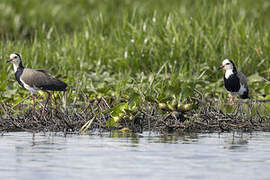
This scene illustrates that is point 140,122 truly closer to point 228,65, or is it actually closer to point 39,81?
point 39,81

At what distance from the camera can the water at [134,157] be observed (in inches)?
207

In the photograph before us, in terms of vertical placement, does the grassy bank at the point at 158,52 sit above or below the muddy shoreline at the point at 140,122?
above

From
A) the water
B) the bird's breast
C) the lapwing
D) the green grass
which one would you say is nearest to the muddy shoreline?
the water

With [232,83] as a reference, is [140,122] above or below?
below

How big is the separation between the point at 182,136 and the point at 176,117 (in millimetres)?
560

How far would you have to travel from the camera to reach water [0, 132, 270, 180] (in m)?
5.26

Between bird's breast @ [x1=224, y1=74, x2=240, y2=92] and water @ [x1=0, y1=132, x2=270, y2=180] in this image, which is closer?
water @ [x1=0, y1=132, x2=270, y2=180]

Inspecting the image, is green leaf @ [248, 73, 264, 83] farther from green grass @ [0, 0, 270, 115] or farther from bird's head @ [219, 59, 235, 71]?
bird's head @ [219, 59, 235, 71]

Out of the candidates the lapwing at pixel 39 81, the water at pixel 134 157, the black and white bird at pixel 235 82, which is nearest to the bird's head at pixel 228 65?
the black and white bird at pixel 235 82

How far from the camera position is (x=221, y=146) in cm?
679

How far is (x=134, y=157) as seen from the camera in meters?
6.04

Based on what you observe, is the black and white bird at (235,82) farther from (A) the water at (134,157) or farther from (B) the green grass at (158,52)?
(A) the water at (134,157)

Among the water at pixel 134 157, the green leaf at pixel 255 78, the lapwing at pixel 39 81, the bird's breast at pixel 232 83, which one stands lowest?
the water at pixel 134 157

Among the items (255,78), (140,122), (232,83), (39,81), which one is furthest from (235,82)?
(140,122)
